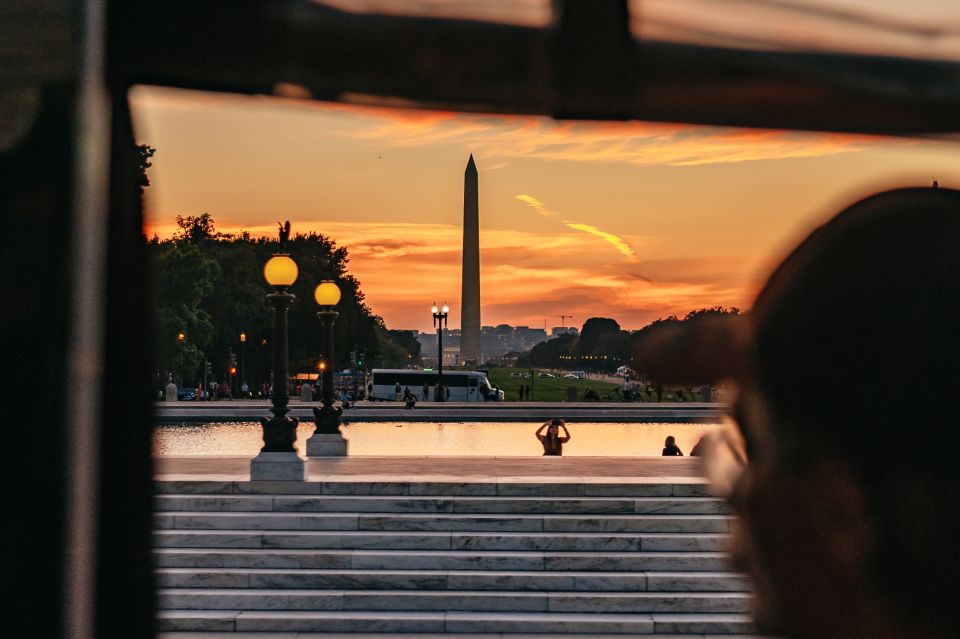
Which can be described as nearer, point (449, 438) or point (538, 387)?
point (449, 438)

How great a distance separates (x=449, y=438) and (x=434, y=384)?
27.0 metres

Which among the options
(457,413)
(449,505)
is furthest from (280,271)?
(457,413)

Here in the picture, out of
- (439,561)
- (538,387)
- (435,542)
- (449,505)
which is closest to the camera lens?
(439,561)

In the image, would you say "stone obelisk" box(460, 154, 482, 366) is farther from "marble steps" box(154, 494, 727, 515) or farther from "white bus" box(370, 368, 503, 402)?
"marble steps" box(154, 494, 727, 515)

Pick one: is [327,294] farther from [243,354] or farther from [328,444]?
[243,354]

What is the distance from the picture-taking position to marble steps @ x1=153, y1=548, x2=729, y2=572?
41.3ft

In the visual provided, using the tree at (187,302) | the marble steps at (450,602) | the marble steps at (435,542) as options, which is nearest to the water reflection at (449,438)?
the marble steps at (435,542)

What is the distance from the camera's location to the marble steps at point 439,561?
1259cm

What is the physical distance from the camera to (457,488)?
13883 mm

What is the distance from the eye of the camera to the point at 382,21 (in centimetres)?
132

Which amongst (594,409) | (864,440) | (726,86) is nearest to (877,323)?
(864,440)

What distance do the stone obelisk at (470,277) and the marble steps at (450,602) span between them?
4663cm

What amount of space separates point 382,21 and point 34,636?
82 cm

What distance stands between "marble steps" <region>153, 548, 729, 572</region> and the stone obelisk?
4590cm
